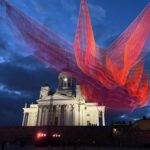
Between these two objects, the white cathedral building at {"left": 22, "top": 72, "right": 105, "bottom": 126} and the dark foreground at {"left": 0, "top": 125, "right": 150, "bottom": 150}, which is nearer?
the dark foreground at {"left": 0, "top": 125, "right": 150, "bottom": 150}

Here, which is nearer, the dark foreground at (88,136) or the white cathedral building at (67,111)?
the dark foreground at (88,136)

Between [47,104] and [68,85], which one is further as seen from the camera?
[68,85]

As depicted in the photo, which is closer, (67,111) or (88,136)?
(88,136)

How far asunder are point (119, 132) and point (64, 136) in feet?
33.1

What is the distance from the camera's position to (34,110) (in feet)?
225

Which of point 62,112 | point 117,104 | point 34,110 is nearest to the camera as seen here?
point 117,104

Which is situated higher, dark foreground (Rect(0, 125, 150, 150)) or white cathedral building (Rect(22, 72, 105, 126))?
white cathedral building (Rect(22, 72, 105, 126))

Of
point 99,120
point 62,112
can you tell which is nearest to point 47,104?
Result: point 62,112

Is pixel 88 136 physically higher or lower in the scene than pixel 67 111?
lower

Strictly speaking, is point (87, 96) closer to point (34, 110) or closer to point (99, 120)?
point (99, 120)

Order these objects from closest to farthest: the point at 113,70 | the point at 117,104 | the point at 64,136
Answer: the point at 113,70 < the point at 64,136 < the point at 117,104

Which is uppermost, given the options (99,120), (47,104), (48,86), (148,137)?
(48,86)

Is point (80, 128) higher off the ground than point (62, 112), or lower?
lower

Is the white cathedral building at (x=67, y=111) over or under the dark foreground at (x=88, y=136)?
over
